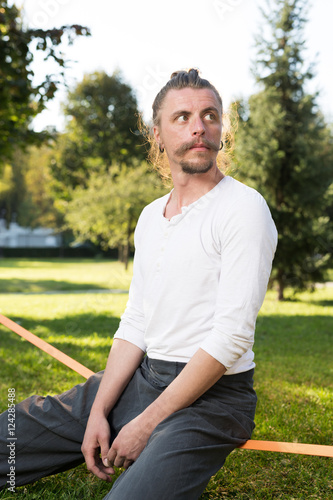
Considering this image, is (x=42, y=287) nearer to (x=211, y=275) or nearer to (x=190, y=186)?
(x=190, y=186)

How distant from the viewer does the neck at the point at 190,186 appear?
2.19 metres

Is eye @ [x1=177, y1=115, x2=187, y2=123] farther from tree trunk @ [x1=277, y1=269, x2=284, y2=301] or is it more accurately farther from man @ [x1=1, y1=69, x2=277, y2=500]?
tree trunk @ [x1=277, y1=269, x2=284, y2=301]

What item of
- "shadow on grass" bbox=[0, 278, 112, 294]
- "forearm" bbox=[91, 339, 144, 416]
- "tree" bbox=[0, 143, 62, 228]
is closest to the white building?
"tree" bbox=[0, 143, 62, 228]

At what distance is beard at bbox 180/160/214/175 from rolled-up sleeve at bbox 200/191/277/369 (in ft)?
1.08

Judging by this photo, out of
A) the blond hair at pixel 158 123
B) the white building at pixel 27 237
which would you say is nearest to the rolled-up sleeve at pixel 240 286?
the blond hair at pixel 158 123

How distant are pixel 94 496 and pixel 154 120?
6.01 ft

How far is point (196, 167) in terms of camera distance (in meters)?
2.16

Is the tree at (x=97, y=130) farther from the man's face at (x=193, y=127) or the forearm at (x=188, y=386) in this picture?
the forearm at (x=188, y=386)

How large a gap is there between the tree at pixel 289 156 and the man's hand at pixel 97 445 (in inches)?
392

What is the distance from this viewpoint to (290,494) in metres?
2.61

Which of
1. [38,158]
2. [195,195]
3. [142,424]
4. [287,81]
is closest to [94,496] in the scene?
[142,424]

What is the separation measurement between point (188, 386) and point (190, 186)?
0.86 m

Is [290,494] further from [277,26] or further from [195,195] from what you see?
[277,26]

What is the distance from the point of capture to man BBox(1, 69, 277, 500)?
1.84 metres
